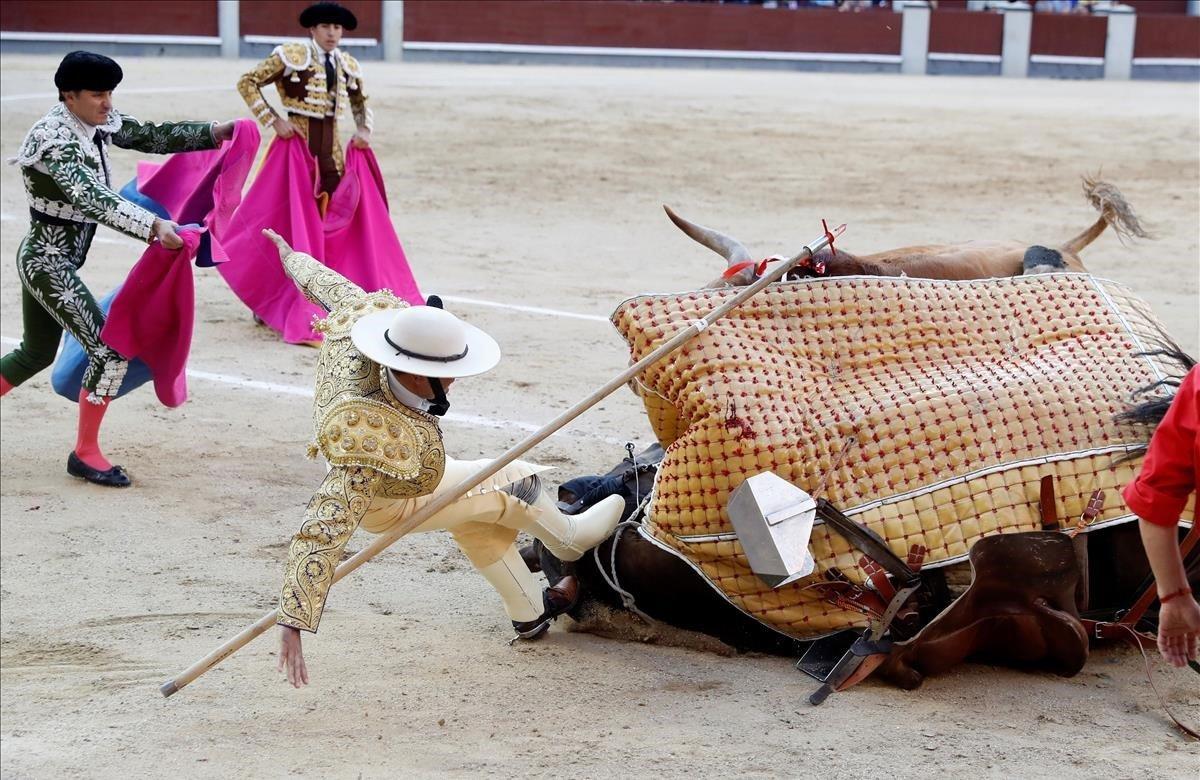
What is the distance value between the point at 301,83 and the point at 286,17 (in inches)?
508

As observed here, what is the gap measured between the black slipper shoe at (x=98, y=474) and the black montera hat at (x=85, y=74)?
4.12 feet

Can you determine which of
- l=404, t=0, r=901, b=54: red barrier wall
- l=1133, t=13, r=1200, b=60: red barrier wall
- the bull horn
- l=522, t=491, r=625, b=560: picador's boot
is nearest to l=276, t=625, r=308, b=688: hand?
l=522, t=491, r=625, b=560: picador's boot

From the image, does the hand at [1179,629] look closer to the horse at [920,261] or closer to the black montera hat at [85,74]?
the horse at [920,261]

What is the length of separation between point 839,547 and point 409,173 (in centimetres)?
791

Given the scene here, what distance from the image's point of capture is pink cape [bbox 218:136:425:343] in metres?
6.76

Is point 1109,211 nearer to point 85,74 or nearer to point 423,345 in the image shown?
point 423,345

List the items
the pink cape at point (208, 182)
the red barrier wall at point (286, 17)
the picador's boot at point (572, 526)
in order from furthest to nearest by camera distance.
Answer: the red barrier wall at point (286, 17) < the pink cape at point (208, 182) < the picador's boot at point (572, 526)

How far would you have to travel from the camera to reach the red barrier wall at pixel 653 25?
19922 millimetres

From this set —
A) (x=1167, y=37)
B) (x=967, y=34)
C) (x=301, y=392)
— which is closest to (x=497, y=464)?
(x=301, y=392)

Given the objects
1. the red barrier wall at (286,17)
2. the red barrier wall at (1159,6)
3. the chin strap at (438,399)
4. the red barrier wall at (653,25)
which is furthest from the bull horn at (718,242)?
the red barrier wall at (1159,6)

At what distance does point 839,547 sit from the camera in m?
3.46

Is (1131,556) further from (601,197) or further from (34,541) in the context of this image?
(601,197)

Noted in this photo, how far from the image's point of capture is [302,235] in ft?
22.5

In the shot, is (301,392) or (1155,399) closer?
(1155,399)
